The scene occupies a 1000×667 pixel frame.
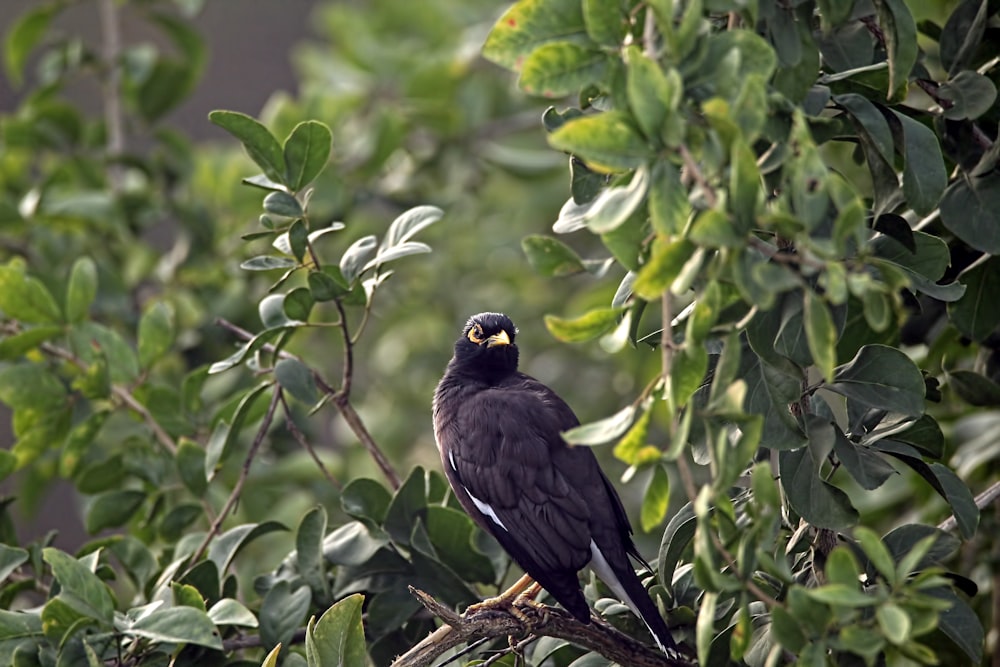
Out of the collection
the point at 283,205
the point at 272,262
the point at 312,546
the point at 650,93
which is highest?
the point at 650,93

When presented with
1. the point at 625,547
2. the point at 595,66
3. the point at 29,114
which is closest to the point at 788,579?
the point at 595,66

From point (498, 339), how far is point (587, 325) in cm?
171

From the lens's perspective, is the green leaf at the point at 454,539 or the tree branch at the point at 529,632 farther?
the green leaf at the point at 454,539

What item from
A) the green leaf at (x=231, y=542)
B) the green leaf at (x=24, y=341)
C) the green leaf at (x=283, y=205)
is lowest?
the green leaf at (x=231, y=542)

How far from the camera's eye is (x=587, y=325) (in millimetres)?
1644

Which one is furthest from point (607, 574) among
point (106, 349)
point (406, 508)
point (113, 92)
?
point (113, 92)

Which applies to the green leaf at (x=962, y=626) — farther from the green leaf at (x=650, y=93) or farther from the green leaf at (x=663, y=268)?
the green leaf at (x=650, y=93)

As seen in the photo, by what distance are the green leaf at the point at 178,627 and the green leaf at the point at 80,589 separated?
7 cm

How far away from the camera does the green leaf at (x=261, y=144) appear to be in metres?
2.31

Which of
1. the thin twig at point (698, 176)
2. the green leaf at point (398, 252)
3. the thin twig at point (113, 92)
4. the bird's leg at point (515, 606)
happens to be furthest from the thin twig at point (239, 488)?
the thin twig at point (113, 92)

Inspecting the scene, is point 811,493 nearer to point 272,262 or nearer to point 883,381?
point 883,381

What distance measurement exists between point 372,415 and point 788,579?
13.4ft

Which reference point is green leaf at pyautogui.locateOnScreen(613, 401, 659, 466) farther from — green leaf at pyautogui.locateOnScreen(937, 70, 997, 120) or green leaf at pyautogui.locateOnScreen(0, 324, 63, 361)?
green leaf at pyautogui.locateOnScreen(0, 324, 63, 361)

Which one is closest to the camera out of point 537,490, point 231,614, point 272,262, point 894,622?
point 894,622
